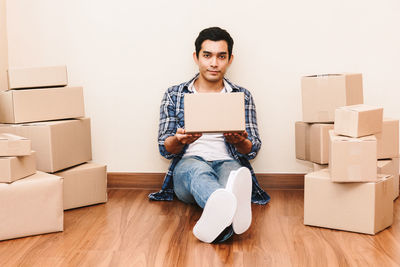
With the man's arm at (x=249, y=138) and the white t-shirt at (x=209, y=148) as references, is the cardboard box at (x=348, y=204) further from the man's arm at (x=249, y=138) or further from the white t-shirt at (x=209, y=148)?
the white t-shirt at (x=209, y=148)

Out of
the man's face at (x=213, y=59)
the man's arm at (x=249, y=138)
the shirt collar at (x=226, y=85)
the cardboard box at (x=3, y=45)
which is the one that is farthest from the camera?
the cardboard box at (x=3, y=45)

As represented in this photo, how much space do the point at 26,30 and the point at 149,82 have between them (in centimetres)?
75

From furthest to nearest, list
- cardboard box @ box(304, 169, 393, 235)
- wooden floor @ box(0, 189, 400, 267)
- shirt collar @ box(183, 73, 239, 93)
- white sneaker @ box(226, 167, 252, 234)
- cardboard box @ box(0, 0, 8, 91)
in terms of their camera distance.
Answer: cardboard box @ box(0, 0, 8, 91)
shirt collar @ box(183, 73, 239, 93)
cardboard box @ box(304, 169, 393, 235)
white sneaker @ box(226, 167, 252, 234)
wooden floor @ box(0, 189, 400, 267)

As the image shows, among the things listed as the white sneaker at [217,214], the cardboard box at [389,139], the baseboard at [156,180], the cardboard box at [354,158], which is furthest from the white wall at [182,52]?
the white sneaker at [217,214]

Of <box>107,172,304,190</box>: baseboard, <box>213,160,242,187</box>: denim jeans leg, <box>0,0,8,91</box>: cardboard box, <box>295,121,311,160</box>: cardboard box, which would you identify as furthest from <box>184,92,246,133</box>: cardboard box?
<box>0,0,8,91</box>: cardboard box

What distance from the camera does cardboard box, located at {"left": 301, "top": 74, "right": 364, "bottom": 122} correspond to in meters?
2.18

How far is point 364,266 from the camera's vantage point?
161cm

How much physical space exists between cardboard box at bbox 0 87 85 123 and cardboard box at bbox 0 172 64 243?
342 mm

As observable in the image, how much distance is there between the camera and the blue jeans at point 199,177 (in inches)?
77.8

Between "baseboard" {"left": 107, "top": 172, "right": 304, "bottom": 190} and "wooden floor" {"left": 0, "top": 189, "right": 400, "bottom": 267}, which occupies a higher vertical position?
"baseboard" {"left": 107, "top": 172, "right": 304, "bottom": 190}

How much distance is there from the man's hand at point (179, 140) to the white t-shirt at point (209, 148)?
0.09 metres

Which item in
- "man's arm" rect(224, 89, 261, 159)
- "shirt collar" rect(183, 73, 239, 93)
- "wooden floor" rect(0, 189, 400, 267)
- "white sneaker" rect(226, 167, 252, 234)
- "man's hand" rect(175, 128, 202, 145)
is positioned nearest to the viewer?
"wooden floor" rect(0, 189, 400, 267)

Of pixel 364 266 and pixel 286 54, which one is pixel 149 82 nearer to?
pixel 286 54

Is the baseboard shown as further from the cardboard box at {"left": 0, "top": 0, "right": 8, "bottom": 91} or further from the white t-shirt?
the cardboard box at {"left": 0, "top": 0, "right": 8, "bottom": 91}
